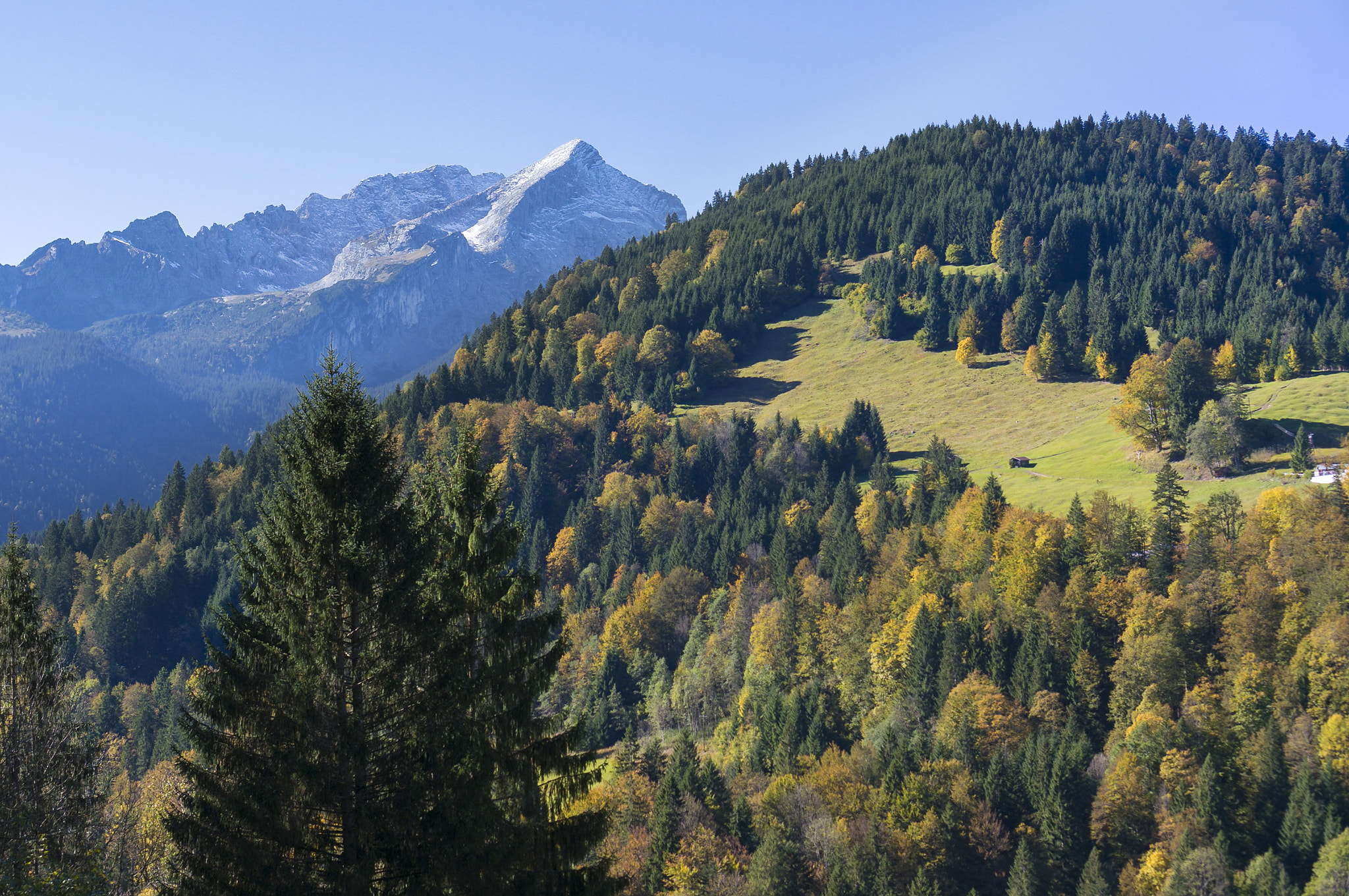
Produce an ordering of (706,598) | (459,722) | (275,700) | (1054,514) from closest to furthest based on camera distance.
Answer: (275,700) → (459,722) → (1054,514) → (706,598)

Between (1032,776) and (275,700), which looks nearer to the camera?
(275,700)

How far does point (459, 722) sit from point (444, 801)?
176 centimetres

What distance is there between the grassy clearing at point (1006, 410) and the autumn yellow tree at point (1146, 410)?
9.50ft

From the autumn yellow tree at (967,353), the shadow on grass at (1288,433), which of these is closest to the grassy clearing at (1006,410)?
the shadow on grass at (1288,433)

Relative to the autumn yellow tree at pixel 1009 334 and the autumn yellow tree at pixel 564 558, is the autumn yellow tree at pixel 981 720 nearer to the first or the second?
the autumn yellow tree at pixel 564 558

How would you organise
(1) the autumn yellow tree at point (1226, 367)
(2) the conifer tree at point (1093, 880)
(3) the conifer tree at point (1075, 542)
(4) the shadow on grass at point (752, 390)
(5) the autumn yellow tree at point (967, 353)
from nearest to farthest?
1. (2) the conifer tree at point (1093, 880)
2. (3) the conifer tree at point (1075, 542)
3. (1) the autumn yellow tree at point (1226, 367)
4. (5) the autumn yellow tree at point (967, 353)
5. (4) the shadow on grass at point (752, 390)

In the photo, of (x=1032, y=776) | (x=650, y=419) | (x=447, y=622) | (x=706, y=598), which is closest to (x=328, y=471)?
(x=447, y=622)

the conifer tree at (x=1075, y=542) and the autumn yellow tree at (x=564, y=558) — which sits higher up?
the conifer tree at (x=1075, y=542)

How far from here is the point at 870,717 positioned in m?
104

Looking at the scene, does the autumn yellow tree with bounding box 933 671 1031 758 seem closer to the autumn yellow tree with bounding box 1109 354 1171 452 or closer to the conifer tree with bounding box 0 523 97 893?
the autumn yellow tree with bounding box 1109 354 1171 452

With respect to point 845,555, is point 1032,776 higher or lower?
lower

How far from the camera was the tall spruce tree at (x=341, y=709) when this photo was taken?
1936 cm

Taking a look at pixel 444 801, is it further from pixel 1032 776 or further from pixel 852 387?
pixel 852 387

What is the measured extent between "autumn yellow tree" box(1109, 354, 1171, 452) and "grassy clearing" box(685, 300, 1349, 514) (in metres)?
2.90
